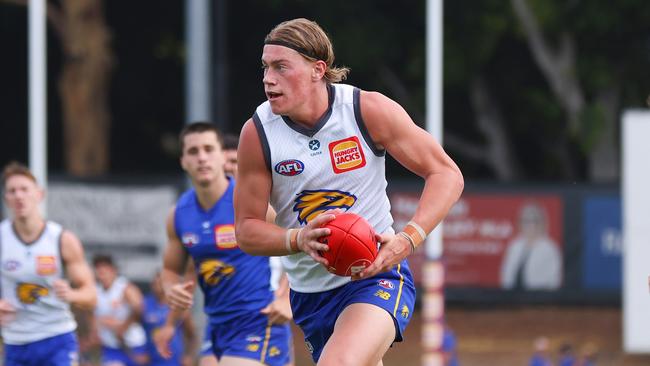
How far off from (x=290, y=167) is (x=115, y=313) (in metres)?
8.17

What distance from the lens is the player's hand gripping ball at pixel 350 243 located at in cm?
575

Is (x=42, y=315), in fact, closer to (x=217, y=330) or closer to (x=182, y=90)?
(x=217, y=330)

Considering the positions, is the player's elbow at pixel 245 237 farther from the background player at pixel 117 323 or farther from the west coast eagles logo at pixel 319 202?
the background player at pixel 117 323

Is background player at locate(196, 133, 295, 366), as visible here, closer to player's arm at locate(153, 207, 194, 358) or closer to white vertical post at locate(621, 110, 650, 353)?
player's arm at locate(153, 207, 194, 358)

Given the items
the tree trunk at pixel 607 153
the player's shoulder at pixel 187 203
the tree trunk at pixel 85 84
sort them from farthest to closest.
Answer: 1. the tree trunk at pixel 85 84
2. the tree trunk at pixel 607 153
3. the player's shoulder at pixel 187 203

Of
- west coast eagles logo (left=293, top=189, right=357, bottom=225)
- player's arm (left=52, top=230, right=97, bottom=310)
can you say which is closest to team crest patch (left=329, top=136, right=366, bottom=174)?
west coast eagles logo (left=293, top=189, right=357, bottom=225)

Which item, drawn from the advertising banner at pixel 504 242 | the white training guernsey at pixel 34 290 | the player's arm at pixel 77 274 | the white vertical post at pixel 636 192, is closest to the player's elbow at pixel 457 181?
the player's arm at pixel 77 274

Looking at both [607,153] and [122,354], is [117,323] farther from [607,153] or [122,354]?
[607,153]

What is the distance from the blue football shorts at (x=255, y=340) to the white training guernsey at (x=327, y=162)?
75.5 inches

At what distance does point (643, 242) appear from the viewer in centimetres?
1427

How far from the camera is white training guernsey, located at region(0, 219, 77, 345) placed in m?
9.05

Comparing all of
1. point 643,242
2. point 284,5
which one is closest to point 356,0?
point 284,5

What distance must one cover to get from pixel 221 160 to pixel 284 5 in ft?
51.6

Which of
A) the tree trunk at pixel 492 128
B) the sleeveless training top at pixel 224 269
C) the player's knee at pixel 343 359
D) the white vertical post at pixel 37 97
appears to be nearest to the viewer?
the player's knee at pixel 343 359
